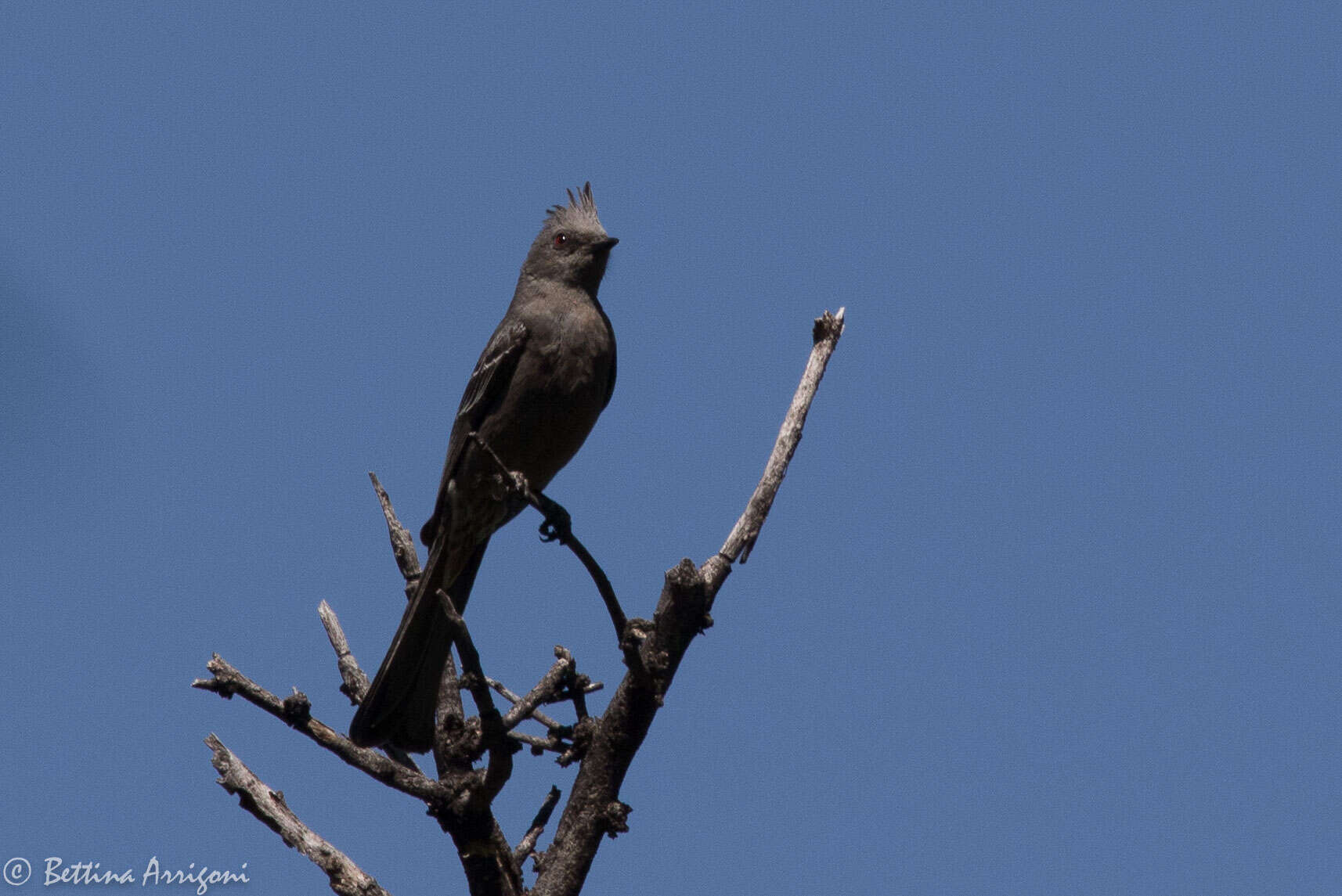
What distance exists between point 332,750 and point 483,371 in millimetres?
3011

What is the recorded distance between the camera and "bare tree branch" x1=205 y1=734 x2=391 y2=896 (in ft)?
16.1

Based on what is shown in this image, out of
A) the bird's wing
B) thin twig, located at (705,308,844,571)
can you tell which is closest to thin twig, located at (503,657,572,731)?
thin twig, located at (705,308,844,571)

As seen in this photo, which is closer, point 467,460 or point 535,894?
point 535,894

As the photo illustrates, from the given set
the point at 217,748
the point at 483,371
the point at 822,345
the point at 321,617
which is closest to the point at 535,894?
the point at 217,748

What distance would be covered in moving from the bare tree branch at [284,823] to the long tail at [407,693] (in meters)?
0.99

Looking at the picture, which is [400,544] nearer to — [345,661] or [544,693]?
[345,661]

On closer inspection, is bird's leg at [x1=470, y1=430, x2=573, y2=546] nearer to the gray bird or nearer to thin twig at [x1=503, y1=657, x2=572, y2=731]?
the gray bird

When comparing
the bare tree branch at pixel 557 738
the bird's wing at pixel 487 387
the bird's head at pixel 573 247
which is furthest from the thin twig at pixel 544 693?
the bird's head at pixel 573 247

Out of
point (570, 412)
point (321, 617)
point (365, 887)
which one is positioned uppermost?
point (570, 412)

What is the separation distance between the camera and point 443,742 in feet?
18.0

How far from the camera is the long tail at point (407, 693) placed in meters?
6.07

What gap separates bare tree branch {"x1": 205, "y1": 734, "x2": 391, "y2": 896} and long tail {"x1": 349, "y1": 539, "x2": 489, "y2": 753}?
3.24 ft

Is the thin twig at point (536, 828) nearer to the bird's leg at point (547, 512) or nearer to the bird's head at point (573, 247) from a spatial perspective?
the bird's leg at point (547, 512)

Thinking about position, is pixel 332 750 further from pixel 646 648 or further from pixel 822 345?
pixel 822 345
